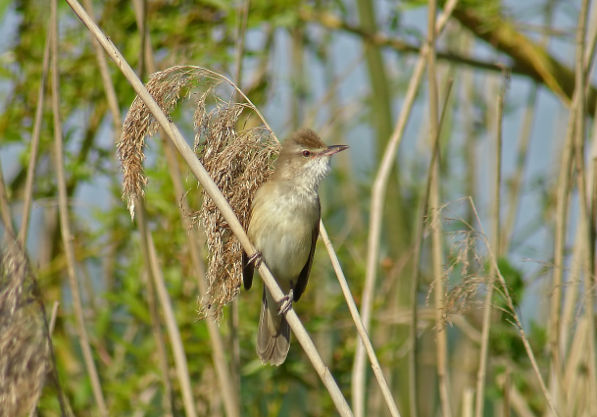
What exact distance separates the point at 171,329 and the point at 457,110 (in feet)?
9.98

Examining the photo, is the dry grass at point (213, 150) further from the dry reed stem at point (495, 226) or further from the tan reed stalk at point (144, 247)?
the dry reed stem at point (495, 226)

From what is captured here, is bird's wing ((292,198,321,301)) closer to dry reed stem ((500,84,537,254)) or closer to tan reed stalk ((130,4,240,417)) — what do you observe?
tan reed stalk ((130,4,240,417))

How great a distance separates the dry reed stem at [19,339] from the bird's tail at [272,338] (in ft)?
3.10

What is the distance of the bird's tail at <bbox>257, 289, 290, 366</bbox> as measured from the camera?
8.67ft

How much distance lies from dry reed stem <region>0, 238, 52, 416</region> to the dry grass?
0.34m

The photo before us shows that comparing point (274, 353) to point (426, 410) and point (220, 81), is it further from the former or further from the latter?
point (426, 410)

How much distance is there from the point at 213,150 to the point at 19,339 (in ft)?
2.36

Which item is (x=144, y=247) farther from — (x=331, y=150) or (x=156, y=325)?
(x=331, y=150)

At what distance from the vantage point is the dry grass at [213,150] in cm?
192

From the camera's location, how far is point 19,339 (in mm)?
1845

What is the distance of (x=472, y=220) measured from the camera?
4.37 meters

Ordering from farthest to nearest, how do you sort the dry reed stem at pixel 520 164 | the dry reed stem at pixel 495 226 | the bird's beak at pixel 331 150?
the dry reed stem at pixel 520 164 < the bird's beak at pixel 331 150 < the dry reed stem at pixel 495 226

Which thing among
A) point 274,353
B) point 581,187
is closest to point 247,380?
point 274,353

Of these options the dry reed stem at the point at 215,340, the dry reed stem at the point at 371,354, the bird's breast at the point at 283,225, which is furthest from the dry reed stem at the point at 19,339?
the bird's breast at the point at 283,225
